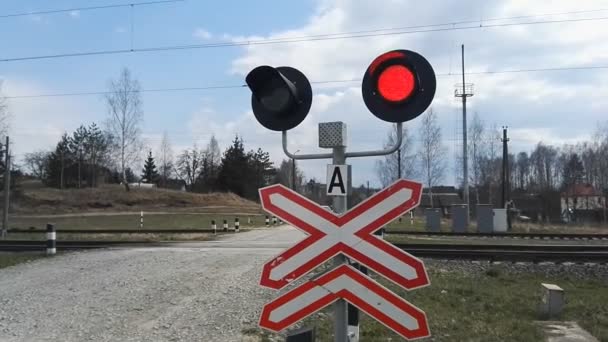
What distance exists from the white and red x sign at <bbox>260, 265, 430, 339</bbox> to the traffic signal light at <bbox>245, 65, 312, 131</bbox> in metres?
1.16

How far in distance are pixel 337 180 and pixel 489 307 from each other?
20.1 ft

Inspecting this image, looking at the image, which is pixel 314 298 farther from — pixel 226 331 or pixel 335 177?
pixel 226 331

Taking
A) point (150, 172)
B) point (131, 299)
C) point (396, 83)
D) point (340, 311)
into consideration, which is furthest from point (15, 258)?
point (150, 172)

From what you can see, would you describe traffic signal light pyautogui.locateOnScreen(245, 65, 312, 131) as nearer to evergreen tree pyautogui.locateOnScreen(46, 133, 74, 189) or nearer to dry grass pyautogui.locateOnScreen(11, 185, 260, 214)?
dry grass pyautogui.locateOnScreen(11, 185, 260, 214)

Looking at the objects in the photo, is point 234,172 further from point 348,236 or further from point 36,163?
point 348,236

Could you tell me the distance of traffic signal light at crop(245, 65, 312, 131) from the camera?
373 cm

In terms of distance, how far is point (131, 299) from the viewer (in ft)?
27.8

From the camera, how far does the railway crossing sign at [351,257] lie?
10.6 feet

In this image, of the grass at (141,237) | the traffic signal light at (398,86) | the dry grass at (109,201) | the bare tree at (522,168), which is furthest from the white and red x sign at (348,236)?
the bare tree at (522,168)

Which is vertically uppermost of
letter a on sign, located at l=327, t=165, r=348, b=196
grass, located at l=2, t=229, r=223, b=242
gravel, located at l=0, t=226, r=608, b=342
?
letter a on sign, located at l=327, t=165, r=348, b=196

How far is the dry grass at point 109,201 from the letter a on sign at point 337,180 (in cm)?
5457

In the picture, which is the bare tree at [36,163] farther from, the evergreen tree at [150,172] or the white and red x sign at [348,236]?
the white and red x sign at [348,236]

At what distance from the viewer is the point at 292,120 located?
12.7 feet

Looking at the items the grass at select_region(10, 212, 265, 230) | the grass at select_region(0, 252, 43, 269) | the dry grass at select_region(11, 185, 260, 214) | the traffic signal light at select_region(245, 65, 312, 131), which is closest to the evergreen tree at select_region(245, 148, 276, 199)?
the dry grass at select_region(11, 185, 260, 214)
